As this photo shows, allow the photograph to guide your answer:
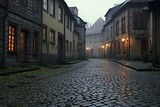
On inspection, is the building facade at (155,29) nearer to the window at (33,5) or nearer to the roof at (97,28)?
the window at (33,5)

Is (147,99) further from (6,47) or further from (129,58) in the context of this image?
(129,58)

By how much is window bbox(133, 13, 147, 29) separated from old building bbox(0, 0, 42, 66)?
1703 cm

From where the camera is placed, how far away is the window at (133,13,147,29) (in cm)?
3275

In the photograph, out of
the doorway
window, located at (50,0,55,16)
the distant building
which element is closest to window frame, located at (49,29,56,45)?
window, located at (50,0,55,16)

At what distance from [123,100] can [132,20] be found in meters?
28.4

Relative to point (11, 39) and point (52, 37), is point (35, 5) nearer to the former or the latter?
point (11, 39)

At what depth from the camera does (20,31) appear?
1570 cm

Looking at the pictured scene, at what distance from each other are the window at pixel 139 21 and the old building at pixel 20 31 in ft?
55.9

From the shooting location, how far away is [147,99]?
18.7 feet

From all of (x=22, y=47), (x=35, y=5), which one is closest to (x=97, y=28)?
(x=35, y=5)

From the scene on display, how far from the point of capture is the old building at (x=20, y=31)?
13.2 m

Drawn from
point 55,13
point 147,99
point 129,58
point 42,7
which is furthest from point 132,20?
point 147,99

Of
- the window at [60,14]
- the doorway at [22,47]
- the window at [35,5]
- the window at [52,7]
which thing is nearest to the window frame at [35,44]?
the doorway at [22,47]

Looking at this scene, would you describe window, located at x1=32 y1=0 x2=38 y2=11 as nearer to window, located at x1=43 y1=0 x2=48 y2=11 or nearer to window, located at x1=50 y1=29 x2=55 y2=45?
window, located at x1=43 y1=0 x2=48 y2=11
